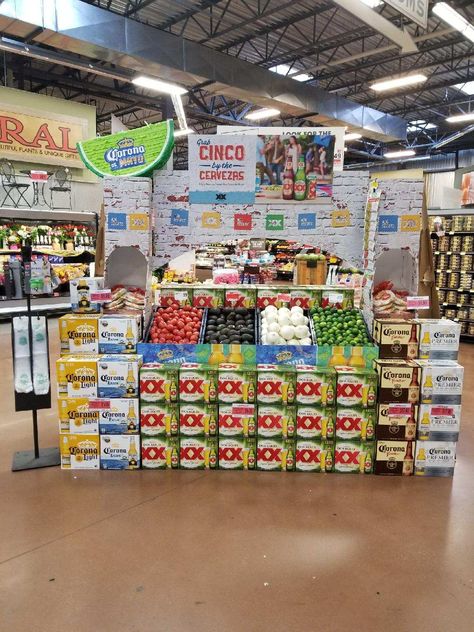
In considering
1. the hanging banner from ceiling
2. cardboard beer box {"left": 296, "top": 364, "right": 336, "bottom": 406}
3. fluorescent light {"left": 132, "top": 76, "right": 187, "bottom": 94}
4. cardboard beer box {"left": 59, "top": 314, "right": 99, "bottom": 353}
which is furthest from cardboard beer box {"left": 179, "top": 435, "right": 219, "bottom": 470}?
fluorescent light {"left": 132, "top": 76, "right": 187, "bottom": 94}

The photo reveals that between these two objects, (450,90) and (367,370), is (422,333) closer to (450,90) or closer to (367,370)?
(367,370)

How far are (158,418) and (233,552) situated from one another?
1.27 meters

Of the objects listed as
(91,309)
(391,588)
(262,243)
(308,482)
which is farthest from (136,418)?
(262,243)

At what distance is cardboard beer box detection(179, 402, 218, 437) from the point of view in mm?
3760

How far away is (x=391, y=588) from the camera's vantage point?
8.23ft

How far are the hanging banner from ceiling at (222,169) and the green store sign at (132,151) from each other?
0.24m

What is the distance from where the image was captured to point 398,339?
3824mm

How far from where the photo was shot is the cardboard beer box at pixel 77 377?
3711 mm

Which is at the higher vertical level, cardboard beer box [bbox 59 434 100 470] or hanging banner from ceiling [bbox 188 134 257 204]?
hanging banner from ceiling [bbox 188 134 257 204]

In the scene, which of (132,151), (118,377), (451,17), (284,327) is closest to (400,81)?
(451,17)

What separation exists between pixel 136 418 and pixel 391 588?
209 centimetres

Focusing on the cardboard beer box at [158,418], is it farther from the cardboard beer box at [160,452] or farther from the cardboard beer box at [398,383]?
the cardboard beer box at [398,383]

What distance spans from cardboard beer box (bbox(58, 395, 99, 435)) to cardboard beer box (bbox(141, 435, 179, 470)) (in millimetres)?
403

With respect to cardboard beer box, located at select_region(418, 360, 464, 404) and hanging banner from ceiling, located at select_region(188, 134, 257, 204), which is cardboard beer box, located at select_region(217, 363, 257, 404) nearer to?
cardboard beer box, located at select_region(418, 360, 464, 404)
